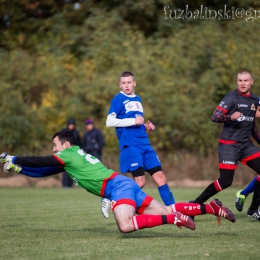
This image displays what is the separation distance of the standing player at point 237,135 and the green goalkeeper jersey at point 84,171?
7.05 ft

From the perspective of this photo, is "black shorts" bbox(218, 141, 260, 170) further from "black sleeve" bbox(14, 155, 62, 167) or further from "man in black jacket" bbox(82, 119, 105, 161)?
"man in black jacket" bbox(82, 119, 105, 161)

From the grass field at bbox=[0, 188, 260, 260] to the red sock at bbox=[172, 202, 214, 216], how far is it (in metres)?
0.27

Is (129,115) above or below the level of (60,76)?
below

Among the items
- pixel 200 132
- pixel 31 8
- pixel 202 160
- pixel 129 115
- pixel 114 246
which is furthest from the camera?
pixel 31 8

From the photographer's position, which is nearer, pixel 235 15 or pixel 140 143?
pixel 140 143

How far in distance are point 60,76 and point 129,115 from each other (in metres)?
15.4

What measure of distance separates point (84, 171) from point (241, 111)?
2701 millimetres

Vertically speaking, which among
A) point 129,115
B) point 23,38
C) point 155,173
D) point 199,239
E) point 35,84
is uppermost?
point 23,38

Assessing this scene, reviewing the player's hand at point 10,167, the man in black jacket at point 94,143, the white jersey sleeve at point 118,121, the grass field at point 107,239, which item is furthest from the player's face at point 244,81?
the man in black jacket at point 94,143

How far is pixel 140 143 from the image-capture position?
29.2ft

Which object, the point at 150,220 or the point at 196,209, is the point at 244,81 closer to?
the point at 196,209

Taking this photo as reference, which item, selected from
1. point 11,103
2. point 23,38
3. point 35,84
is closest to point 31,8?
point 23,38

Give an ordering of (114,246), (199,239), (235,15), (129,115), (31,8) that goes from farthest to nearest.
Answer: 1. (31,8)
2. (235,15)
3. (129,115)
4. (199,239)
5. (114,246)

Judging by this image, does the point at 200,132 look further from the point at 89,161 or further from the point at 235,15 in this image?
the point at 89,161
